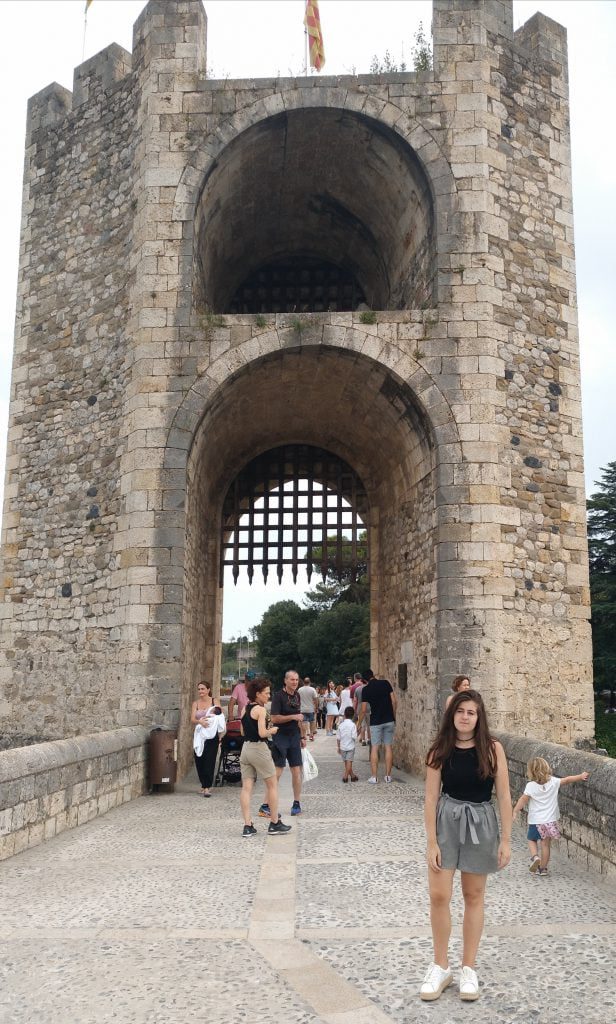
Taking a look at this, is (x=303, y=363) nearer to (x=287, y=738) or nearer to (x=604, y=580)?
(x=287, y=738)

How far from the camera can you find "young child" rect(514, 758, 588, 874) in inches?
193

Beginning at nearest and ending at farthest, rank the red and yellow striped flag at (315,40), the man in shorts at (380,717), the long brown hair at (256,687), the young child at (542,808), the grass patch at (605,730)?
the young child at (542,808) < the long brown hair at (256,687) < the man in shorts at (380,717) < the red and yellow striped flag at (315,40) < the grass patch at (605,730)

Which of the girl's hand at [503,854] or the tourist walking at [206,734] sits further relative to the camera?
the tourist walking at [206,734]

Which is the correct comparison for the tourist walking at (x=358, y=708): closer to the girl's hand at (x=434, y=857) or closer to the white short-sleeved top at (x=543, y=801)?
the white short-sleeved top at (x=543, y=801)

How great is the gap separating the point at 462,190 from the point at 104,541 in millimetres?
5384

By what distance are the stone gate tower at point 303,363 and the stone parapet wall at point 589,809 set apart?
270 cm

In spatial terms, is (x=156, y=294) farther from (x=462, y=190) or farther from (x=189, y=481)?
(x=462, y=190)

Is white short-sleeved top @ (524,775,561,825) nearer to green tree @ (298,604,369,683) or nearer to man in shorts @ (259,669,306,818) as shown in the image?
man in shorts @ (259,669,306,818)

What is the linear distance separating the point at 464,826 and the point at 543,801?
2.28 m

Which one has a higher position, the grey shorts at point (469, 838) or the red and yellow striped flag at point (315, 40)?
the red and yellow striped flag at point (315, 40)

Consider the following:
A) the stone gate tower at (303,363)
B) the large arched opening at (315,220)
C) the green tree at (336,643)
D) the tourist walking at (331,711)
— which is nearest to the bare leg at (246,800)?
the stone gate tower at (303,363)

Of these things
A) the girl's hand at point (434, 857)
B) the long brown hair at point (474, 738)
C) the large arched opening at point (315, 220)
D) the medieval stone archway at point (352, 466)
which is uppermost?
the large arched opening at point (315, 220)

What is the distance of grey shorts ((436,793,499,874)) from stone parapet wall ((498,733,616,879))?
1.98 meters

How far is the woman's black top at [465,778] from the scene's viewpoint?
9.95ft
